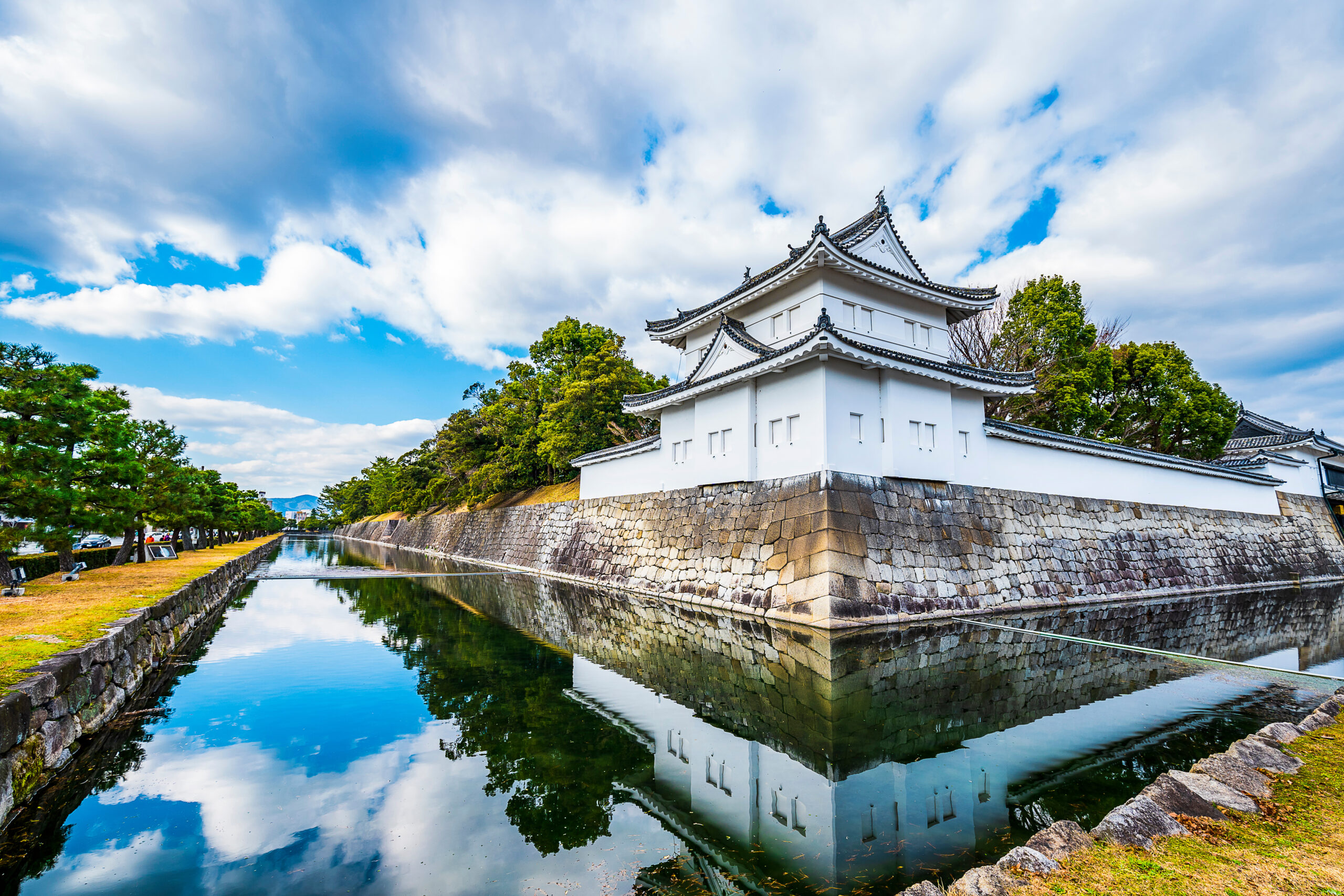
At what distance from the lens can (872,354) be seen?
11.1 meters

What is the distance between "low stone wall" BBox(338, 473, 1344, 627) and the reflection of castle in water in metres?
1.01

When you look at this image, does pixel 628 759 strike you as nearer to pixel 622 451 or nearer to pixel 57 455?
pixel 57 455

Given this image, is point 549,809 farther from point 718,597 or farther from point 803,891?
point 718,597

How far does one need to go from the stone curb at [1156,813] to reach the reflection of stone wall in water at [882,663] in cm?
159

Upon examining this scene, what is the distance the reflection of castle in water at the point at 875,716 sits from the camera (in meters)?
3.34

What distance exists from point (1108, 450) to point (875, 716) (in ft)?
44.9

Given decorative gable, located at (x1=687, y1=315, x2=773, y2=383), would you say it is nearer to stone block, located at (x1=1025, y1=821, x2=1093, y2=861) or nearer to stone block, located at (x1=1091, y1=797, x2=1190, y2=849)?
stone block, located at (x1=1091, y1=797, x2=1190, y2=849)

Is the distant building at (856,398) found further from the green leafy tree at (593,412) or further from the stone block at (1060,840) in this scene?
the stone block at (1060,840)

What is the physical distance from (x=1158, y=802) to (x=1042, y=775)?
3.56 feet

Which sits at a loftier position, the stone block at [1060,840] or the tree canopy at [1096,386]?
the tree canopy at [1096,386]

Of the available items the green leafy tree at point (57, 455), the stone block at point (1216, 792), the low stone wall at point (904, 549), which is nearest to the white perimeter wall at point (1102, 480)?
the low stone wall at point (904, 549)

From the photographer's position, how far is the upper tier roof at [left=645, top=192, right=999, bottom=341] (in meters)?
12.6

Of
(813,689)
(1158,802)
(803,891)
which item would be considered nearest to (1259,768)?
(1158,802)

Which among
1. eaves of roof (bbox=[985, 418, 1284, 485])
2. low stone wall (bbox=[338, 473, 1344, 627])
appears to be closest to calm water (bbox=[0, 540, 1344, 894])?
low stone wall (bbox=[338, 473, 1344, 627])
